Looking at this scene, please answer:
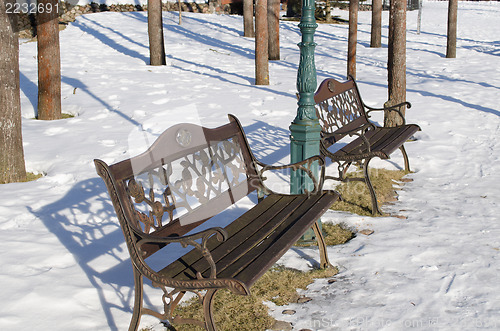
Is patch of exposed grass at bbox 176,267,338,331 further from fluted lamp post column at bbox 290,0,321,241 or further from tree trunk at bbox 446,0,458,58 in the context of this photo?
tree trunk at bbox 446,0,458,58

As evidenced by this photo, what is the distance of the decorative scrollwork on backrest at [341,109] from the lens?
5748 millimetres

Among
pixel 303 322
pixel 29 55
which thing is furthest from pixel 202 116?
pixel 29 55

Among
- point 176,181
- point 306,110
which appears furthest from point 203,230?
point 306,110

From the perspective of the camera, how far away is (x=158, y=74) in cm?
1230

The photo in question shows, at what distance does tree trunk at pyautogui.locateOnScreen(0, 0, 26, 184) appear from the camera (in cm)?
558

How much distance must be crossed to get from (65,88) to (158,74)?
8.15 feet

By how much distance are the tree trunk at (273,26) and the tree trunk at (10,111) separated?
28.1 ft

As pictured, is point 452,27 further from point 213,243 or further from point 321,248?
point 213,243

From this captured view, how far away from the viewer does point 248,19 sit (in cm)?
1848

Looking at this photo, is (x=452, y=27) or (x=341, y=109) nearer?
(x=341, y=109)

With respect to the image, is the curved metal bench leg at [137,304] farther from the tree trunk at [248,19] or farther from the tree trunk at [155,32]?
the tree trunk at [248,19]

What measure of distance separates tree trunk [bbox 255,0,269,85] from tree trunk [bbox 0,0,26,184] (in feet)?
18.8

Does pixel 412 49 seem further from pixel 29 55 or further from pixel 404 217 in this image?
pixel 404 217

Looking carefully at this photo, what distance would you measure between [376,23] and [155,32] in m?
8.22
